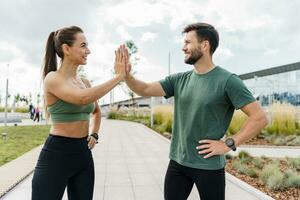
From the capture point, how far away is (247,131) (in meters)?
2.53

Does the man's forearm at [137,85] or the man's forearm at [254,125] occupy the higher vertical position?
the man's forearm at [137,85]

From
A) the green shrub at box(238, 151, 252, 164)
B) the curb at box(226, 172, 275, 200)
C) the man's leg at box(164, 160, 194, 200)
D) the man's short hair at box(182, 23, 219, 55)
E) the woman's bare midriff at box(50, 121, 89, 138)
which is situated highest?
the man's short hair at box(182, 23, 219, 55)

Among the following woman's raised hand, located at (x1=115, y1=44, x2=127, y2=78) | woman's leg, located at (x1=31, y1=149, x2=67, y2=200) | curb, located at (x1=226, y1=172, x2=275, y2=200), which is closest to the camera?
woman's leg, located at (x1=31, y1=149, x2=67, y2=200)

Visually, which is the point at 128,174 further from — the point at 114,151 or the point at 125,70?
the point at 125,70

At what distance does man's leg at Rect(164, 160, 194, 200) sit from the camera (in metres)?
2.81

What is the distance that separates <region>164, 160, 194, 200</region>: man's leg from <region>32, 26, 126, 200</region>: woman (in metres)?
0.55

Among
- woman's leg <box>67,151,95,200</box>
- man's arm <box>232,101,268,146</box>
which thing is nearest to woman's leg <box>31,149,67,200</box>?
woman's leg <box>67,151,95,200</box>

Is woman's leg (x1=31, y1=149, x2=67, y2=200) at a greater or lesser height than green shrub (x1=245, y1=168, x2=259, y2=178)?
greater

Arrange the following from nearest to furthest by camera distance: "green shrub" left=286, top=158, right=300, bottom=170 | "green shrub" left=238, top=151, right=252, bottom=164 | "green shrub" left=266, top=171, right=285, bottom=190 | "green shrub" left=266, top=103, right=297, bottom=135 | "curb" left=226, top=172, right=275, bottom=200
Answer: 1. "curb" left=226, top=172, right=275, bottom=200
2. "green shrub" left=266, top=171, right=285, bottom=190
3. "green shrub" left=286, top=158, right=300, bottom=170
4. "green shrub" left=238, top=151, right=252, bottom=164
5. "green shrub" left=266, top=103, right=297, bottom=135

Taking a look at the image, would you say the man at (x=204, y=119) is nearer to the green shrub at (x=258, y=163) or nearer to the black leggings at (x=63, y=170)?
the black leggings at (x=63, y=170)

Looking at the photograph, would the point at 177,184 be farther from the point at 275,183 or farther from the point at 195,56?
the point at 275,183

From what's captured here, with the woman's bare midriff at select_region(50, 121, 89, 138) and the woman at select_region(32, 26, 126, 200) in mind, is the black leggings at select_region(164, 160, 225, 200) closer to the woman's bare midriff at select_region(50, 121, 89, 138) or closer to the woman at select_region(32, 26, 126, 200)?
the woman at select_region(32, 26, 126, 200)

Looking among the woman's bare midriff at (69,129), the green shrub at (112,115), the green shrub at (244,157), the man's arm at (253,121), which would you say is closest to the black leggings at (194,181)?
the man's arm at (253,121)

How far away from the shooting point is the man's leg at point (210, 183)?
8.75ft
